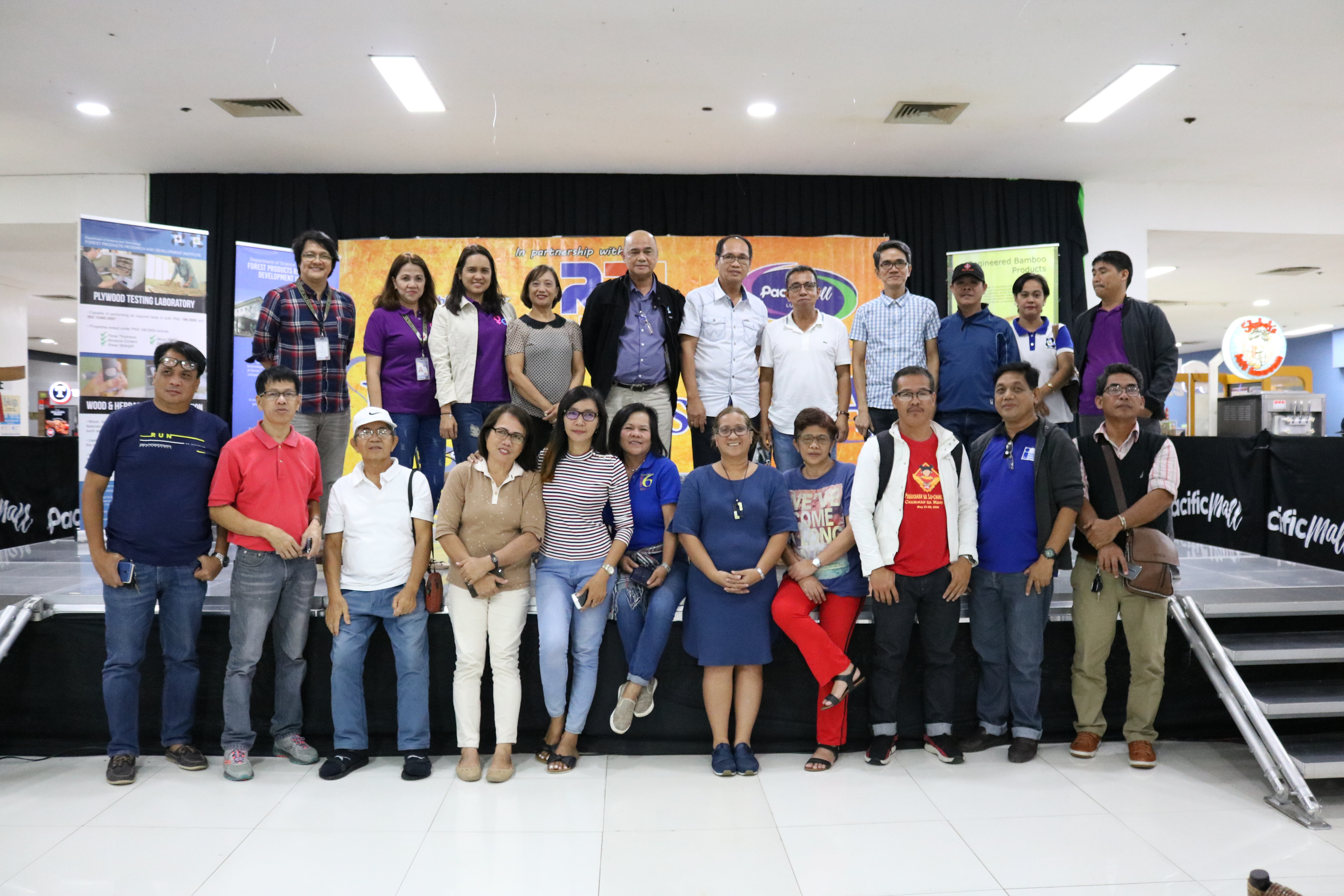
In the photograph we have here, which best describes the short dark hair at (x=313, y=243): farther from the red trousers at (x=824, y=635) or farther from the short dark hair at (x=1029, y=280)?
the short dark hair at (x=1029, y=280)

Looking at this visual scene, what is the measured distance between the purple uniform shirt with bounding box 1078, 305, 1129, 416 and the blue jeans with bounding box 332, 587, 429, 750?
10.9 ft

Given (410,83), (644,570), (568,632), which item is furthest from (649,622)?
(410,83)

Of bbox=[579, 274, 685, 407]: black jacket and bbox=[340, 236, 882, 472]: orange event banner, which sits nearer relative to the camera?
bbox=[579, 274, 685, 407]: black jacket

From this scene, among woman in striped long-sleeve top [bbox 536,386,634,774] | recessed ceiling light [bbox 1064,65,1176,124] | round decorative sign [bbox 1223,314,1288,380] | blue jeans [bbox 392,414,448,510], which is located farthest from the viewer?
round decorative sign [bbox 1223,314,1288,380]

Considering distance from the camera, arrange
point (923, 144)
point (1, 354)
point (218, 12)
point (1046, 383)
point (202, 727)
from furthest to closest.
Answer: point (1, 354) < point (923, 144) < point (218, 12) < point (1046, 383) < point (202, 727)

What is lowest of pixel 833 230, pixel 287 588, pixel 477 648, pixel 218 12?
pixel 477 648

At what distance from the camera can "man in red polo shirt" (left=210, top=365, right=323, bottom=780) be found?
3023 millimetres

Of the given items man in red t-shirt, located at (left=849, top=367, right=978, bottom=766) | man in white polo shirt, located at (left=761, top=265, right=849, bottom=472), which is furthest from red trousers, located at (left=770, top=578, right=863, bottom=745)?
man in white polo shirt, located at (left=761, top=265, right=849, bottom=472)

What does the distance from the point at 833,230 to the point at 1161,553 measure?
195 inches

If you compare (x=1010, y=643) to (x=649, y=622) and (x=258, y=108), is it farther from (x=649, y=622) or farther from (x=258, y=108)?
(x=258, y=108)

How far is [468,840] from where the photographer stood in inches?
99.2

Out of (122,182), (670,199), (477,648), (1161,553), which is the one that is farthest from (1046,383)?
(122,182)

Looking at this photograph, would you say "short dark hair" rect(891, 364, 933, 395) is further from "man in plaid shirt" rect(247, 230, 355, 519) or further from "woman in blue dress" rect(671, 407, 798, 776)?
"man in plaid shirt" rect(247, 230, 355, 519)

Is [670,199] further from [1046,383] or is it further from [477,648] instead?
[477,648]
